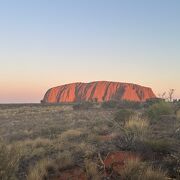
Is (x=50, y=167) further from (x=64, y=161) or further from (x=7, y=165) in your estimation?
(x=7, y=165)

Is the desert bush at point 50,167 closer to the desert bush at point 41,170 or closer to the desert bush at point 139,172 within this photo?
the desert bush at point 41,170

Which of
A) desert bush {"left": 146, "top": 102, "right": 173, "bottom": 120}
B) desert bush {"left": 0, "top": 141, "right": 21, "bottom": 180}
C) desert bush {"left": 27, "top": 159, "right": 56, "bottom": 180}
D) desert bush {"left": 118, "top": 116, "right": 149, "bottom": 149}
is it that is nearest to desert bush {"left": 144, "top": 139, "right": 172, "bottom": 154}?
desert bush {"left": 118, "top": 116, "right": 149, "bottom": 149}

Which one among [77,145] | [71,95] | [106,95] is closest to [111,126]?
[77,145]

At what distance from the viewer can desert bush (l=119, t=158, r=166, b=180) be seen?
9711 millimetres

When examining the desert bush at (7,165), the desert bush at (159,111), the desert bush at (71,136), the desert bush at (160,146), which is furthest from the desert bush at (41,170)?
the desert bush at (159,111)

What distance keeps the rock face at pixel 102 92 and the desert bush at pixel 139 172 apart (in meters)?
89.7

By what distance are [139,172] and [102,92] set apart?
10075cm

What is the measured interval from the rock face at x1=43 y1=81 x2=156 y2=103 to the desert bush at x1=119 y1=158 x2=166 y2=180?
89651mm

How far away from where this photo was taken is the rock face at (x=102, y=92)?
10544 centimetres

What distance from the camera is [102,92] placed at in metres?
111

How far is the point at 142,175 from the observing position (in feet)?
32.4

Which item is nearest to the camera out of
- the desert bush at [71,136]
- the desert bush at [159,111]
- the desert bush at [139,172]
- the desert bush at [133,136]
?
the desert bush at [139,172]

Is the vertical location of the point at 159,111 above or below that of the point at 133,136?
above

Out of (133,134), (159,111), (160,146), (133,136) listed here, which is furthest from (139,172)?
(159,111)
